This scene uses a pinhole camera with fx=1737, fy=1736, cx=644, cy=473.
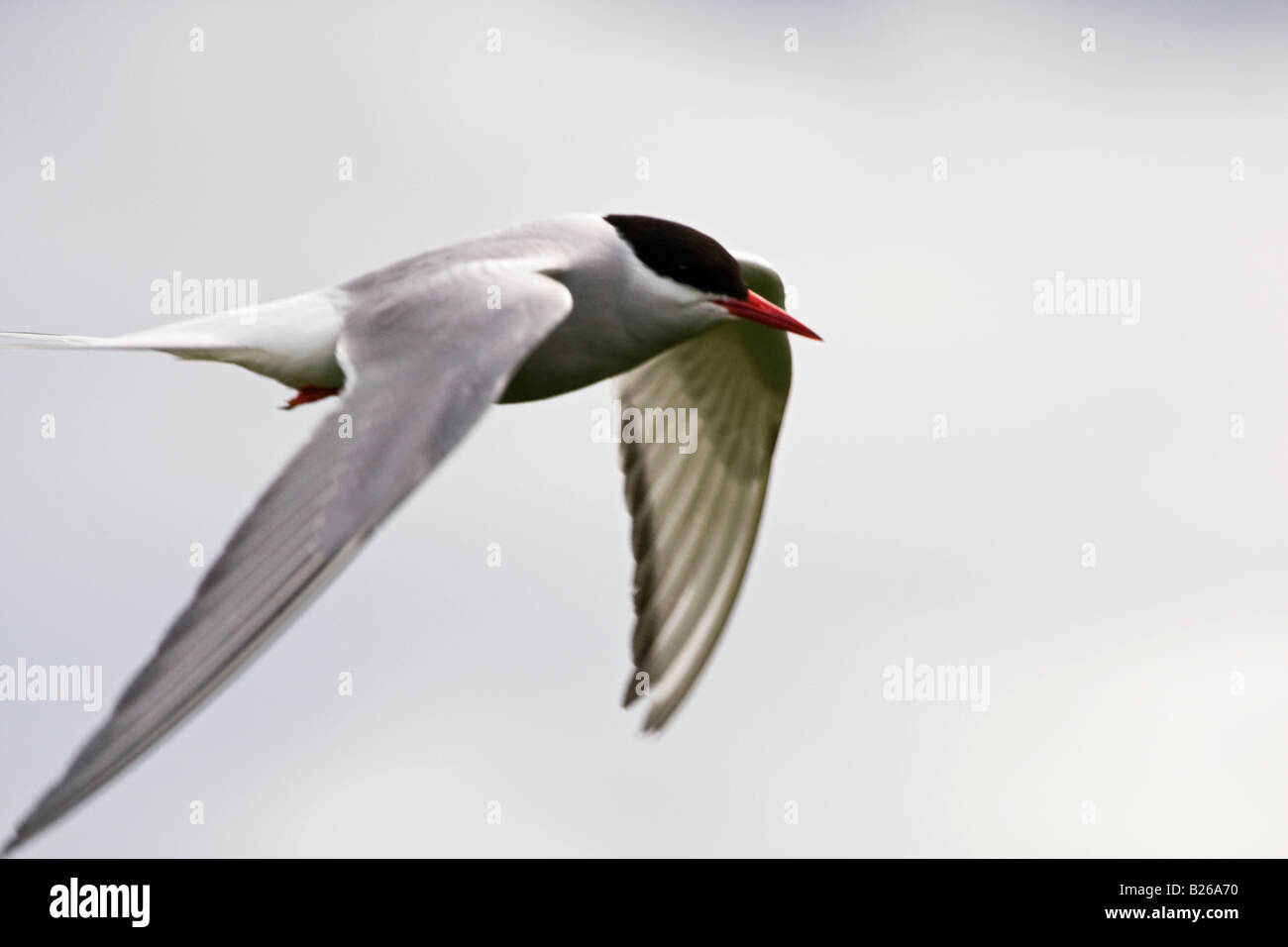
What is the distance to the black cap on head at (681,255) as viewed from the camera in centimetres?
879

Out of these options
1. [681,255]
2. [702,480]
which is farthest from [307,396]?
[702,480]

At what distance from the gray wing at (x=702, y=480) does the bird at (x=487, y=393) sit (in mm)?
12

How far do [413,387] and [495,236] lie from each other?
1.83 m

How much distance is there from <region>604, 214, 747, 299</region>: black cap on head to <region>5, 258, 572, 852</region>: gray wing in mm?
679

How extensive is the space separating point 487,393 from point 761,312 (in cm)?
260

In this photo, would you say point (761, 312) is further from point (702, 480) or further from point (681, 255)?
point (702, 480)

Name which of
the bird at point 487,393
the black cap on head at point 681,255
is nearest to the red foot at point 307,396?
the bird at point 487,393

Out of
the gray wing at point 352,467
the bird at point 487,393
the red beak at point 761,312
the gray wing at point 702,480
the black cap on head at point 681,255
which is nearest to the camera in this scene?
the gray wing at point 352,467

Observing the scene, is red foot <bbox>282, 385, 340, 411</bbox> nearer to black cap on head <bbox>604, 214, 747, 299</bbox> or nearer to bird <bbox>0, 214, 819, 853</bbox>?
bird <bbox>0, 214, 819, 853</bbox>

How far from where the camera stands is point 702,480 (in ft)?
36.1

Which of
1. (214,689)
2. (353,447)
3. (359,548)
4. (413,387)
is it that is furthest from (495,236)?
(214,689)

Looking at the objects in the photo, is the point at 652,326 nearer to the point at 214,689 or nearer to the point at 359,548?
the point at 359,548

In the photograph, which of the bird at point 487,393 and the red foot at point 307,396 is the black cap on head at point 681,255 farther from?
the red foot at point 307,396

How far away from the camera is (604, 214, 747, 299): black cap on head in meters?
8.79
